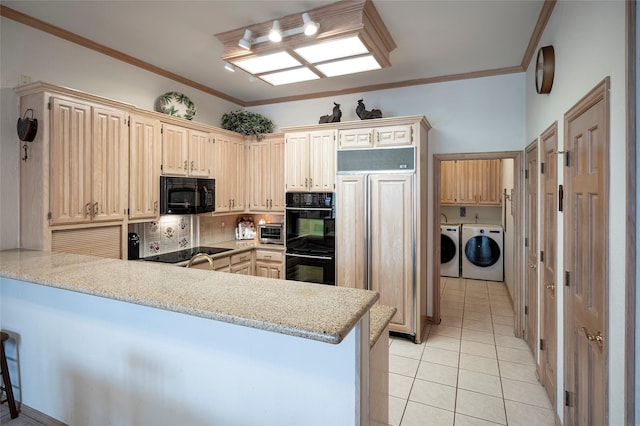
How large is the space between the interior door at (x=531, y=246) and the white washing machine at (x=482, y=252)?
262cm

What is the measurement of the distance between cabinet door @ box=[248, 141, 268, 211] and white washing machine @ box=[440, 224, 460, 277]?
11.9 feet

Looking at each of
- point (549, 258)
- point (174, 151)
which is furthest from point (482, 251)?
point (174, 151)

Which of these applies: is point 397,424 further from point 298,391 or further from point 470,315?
point 470,315

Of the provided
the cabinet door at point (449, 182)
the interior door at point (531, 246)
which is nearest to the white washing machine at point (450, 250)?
the cabinet door at point (449, 182)

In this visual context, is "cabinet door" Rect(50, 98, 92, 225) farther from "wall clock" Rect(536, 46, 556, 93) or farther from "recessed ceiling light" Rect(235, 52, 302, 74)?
"wall clock" Rect(536, 46, 556, 93)

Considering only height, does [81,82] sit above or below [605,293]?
above

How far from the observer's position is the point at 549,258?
94.5 inches

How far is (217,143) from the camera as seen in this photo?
4.06m

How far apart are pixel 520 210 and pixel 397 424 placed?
259cm

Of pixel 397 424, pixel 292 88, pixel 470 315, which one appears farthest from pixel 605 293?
pixel 292 88

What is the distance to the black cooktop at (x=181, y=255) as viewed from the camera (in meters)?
3.41

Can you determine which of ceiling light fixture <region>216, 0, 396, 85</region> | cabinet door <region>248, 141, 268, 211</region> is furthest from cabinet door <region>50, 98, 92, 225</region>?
cabinet door <region>248, 141, 268, 211</region>

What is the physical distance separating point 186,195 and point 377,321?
281 centimetres

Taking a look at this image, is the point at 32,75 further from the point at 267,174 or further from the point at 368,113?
the point at 368,113
